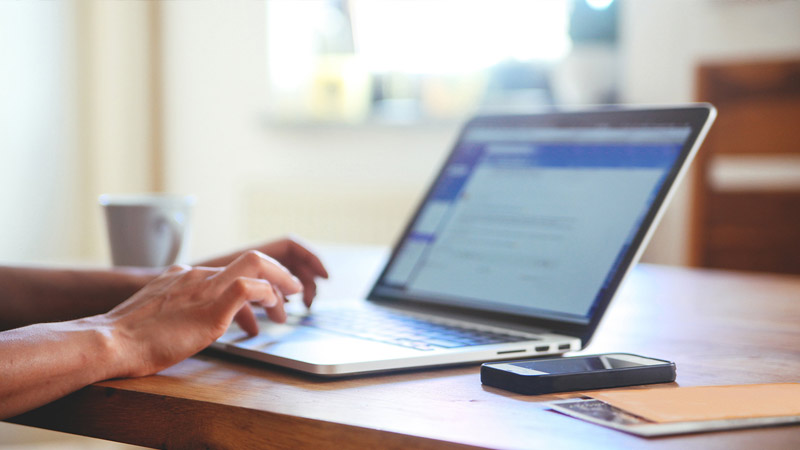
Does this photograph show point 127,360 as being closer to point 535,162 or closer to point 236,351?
point 236,351

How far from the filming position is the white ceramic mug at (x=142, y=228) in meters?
1.04

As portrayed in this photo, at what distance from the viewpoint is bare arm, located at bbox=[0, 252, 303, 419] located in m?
0.55

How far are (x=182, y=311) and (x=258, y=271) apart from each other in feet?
0.23

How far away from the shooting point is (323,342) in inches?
26.1

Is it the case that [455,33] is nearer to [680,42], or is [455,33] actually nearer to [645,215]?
[680,42]

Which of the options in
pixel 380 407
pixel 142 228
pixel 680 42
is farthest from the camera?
pixel 680 42

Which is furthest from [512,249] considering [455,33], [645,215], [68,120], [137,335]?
[68,120]

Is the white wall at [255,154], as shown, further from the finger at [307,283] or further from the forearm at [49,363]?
the forearm at [49,363]

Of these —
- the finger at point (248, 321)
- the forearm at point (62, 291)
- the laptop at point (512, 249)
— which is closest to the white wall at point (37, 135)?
the forearm at point (62, 291)

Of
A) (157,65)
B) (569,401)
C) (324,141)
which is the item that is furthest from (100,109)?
(569,401)

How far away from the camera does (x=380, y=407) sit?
0.50 metres

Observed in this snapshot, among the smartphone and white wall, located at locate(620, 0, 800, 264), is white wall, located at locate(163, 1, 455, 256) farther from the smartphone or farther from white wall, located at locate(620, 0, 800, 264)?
the smartphone

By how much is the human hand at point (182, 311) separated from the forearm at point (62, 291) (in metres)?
0.19

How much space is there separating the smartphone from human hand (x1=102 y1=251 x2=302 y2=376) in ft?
0.60
